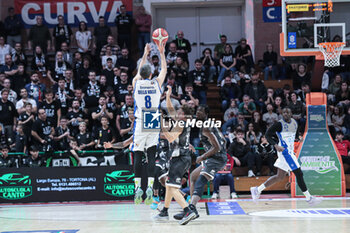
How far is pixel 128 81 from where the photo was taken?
16.3 metres

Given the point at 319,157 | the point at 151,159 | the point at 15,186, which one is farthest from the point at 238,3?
the point at 151,159

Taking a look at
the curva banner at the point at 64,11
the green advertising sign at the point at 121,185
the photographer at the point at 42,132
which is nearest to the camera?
the green advertising sign at the point at 121,185

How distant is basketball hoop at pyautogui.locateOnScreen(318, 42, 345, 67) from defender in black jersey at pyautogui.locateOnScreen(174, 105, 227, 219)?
4.78 metres

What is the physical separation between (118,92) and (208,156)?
7789 mm

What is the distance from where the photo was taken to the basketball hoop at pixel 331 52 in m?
11.9

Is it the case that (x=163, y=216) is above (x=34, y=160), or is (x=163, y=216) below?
below

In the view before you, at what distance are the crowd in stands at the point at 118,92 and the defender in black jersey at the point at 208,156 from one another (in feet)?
17.2

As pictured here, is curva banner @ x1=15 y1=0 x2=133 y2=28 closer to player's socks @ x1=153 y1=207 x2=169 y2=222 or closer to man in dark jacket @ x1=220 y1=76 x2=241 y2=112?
man in dark jacket @ x1=220 y1=76 x2=241 y2=112

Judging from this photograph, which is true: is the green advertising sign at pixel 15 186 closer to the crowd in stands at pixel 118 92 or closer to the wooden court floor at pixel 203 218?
the crowd in stands at pixel 118 92

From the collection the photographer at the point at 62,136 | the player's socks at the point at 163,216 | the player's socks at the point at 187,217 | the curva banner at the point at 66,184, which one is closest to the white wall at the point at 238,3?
the photographer at the point at 62,136

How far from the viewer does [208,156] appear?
8.16 meters

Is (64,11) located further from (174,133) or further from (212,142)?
(212,142)

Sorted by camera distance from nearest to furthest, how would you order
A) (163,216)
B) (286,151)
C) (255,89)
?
(163,216)
(286,151)
(255,89)

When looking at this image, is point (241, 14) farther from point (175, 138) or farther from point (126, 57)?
point (175, 138)
